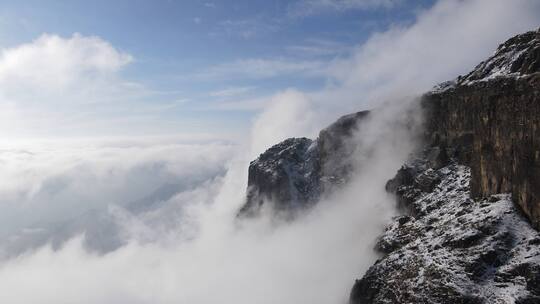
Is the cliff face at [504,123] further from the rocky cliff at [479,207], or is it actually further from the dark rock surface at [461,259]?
the dark rock surface at [461,259]

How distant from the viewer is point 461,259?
222 ft

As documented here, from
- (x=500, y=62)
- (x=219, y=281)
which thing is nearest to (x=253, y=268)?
(x=219, y=281)

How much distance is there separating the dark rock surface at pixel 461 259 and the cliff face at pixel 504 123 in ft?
12.7

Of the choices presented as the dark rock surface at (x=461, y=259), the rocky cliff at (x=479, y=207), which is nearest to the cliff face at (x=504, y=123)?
the rocky cliff at (x=479, y=207)

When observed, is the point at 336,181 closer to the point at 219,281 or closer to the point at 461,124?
the point at 219,281

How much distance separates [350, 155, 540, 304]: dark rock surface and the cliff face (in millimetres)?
3862

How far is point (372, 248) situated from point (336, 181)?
3123 inches

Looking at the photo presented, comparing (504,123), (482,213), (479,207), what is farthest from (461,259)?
(504,123)

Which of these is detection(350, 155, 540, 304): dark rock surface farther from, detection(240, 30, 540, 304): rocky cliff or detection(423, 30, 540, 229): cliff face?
detection(423, 30, 540, 229): cliff face

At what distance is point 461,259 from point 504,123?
25.1m

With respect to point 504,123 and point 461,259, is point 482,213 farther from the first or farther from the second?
point 504,123

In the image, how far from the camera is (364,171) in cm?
16812

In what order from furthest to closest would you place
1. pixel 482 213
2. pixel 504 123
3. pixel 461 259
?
pixel 504 123 → pixel 482 213 → pixel 461 259

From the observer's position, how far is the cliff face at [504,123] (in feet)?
225
